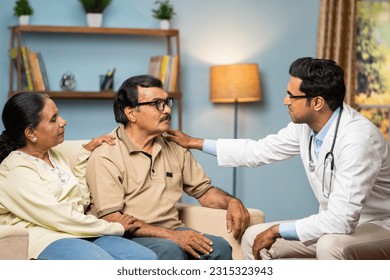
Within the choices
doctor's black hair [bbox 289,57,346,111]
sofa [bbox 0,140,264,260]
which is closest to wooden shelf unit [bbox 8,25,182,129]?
sofa [bbox 0,140,264,260]

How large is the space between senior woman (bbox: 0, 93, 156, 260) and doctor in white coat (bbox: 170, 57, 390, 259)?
61cm

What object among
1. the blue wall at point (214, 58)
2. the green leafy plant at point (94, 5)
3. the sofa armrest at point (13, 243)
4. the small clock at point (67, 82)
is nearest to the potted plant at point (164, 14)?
the blue wall at point (214, 58)

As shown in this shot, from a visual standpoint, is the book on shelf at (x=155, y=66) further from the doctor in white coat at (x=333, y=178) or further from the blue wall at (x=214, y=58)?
the doctor in white coat at (x=333, y=178)

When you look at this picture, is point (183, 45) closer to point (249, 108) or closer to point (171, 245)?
point (249, 108)

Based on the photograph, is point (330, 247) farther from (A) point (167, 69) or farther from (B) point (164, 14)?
(B) point (164, 14)

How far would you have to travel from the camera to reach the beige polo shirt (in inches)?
130

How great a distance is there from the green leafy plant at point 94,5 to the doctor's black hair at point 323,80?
110 inches

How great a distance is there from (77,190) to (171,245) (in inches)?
17.5

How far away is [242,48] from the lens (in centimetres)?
617

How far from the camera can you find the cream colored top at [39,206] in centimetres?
296

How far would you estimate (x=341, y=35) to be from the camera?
20.0 feet

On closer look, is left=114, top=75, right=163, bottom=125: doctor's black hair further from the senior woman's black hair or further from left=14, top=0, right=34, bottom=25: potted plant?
left=14, top=0, right=34, bottom=25: potted plant
